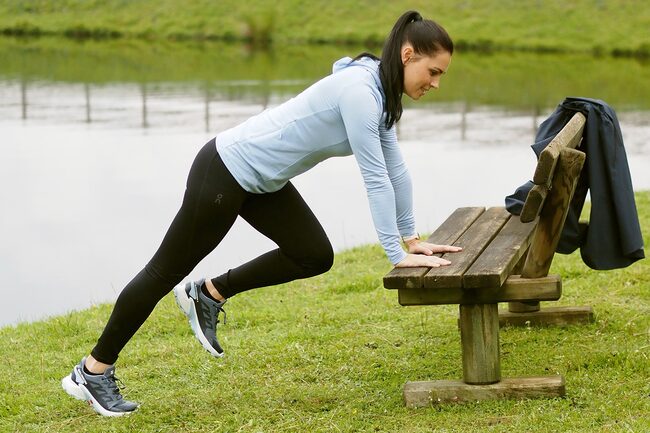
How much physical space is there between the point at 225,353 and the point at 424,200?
25.0 ft

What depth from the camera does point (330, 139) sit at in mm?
4980

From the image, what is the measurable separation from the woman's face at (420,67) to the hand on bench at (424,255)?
2.40 feet

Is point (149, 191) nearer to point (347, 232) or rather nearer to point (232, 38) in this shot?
point (347, 232)

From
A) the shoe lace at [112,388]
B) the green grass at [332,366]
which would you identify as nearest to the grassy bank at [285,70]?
the green grass at [332,366]

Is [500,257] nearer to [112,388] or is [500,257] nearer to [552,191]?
[552,191]

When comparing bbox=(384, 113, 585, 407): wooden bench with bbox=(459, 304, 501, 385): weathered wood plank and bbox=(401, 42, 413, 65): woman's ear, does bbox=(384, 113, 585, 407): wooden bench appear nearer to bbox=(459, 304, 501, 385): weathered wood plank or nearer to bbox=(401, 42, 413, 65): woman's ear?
bbox=(459, 304, 501, 385): weathered wood plank

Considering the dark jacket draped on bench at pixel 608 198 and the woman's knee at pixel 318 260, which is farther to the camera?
the dark jacket draped on bench at pixel 608 198

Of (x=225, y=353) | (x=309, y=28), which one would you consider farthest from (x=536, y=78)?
(x=225, y=353)

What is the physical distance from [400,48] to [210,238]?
122 centimetres

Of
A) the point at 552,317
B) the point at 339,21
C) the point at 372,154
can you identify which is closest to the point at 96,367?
the point at 372,154

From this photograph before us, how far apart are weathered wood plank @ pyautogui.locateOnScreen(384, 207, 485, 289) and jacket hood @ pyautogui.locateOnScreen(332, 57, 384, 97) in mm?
784

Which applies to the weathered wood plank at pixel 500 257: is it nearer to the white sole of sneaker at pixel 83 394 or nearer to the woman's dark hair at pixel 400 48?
the woman's dark hair at pixel 400 48

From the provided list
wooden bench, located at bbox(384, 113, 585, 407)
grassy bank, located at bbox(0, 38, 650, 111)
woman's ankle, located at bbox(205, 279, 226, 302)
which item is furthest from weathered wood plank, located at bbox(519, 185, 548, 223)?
grassy bank, located at bbox(0, 38, 650, 111)

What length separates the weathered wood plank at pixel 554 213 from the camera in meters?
5.08
